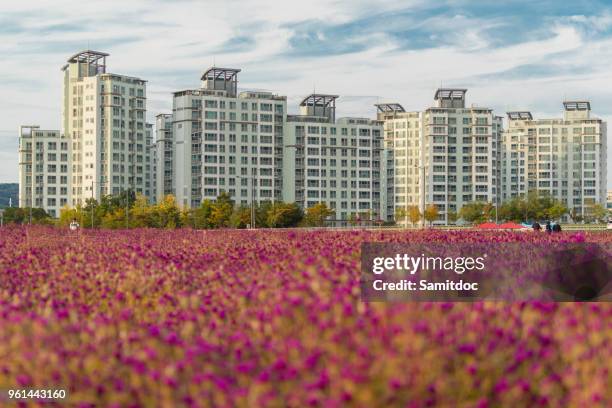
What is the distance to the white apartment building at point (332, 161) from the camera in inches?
5098

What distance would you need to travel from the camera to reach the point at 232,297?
6.73 meters

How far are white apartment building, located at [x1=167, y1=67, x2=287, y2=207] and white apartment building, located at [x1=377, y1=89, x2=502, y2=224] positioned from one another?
84.5 ft

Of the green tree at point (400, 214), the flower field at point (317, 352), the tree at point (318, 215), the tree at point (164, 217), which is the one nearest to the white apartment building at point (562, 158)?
the green tree at point (400, 214)

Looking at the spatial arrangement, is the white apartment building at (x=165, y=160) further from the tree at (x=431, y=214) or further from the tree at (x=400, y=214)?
the tree at (x=431, y=214)

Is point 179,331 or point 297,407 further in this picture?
point 179,331

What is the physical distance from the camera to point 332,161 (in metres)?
132

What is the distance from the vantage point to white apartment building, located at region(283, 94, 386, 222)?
130 meters

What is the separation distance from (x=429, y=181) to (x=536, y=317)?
13773cm

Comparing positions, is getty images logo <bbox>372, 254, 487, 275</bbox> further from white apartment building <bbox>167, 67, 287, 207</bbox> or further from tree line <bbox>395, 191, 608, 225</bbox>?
tree line <bbox>395, 191, 608, 225</bbox>

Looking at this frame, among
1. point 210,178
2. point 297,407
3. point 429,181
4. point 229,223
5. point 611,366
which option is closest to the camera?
point 297,407

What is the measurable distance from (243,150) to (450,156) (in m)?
35.4

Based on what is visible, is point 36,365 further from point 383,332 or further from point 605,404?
point 605,404

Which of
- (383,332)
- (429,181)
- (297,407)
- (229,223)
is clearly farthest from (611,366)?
(429,181)

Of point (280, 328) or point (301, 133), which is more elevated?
point (301, 133)
